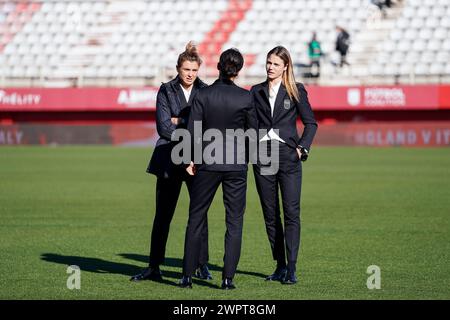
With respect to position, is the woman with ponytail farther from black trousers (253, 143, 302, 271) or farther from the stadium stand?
the stadium stand

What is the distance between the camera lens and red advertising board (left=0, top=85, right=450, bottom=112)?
3275cm

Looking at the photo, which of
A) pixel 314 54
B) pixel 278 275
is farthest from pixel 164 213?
pixel 314 54

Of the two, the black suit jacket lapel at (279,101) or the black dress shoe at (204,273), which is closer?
the black suit jacket lapel at (279,101)

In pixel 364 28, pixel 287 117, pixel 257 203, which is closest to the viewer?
pixel 287 117

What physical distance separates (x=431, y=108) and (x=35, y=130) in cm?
1319

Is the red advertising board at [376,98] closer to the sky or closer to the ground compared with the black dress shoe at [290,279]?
closer to the sky

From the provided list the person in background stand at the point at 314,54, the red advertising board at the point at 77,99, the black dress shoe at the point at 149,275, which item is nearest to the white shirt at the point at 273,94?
the black dress shoe at the point at 149,275

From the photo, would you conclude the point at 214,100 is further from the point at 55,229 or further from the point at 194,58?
the point at 55,229

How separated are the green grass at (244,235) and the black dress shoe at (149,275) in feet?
0.72

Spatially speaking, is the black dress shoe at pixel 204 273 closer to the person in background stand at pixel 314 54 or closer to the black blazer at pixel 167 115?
the black blazer at pixel 167 115

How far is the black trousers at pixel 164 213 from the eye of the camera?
356 inches

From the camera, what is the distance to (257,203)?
17.0 m

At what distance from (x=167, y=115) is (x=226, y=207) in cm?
107
